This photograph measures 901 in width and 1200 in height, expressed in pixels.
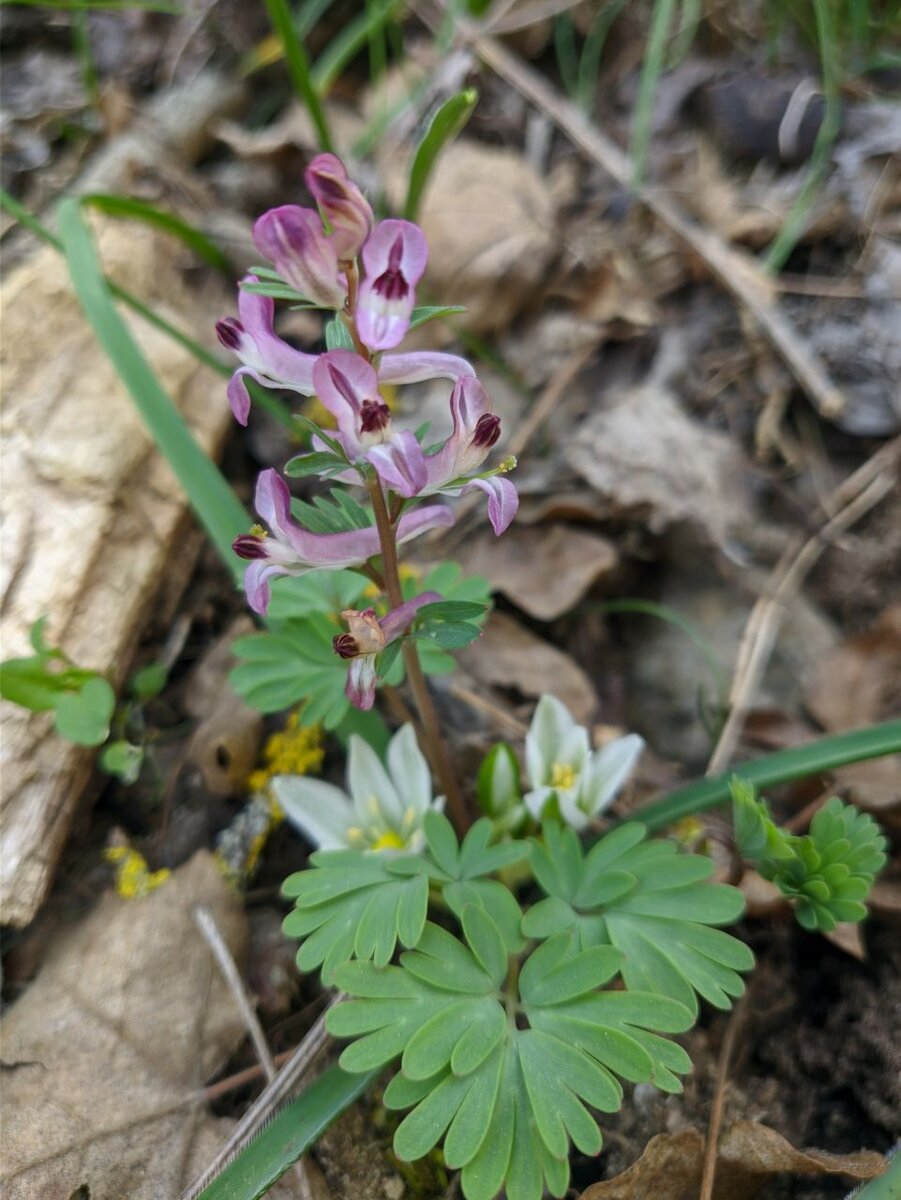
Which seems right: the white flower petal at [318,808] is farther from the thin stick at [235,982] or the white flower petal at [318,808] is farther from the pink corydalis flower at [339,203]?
the pink corydalis flower at [339,203]

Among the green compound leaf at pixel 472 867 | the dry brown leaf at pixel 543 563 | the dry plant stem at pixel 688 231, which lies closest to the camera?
the green compound leaf at pixel 472 867

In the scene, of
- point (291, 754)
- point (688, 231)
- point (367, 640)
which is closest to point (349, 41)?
point (688, 231)

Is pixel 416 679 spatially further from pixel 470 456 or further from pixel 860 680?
pixel 860 680

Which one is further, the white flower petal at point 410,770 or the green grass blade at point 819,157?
the green grass blade at point 819,157

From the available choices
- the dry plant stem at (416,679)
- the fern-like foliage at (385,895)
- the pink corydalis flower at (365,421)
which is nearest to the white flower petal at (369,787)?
the dry plant stem at (416,679)

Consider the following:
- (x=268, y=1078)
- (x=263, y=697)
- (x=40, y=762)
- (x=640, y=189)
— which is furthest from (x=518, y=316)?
(x=268, y=1078)

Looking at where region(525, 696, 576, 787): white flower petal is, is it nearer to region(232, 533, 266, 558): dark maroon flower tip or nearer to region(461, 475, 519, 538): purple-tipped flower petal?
region(461, 475, 519, 538): purple-tipped flower petal

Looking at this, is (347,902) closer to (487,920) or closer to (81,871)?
(487,920)
